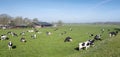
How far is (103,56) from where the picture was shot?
15203mm

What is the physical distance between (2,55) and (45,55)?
519 cm

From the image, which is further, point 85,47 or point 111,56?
point 85,47

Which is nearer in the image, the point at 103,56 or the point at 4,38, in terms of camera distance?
the point at 103,56

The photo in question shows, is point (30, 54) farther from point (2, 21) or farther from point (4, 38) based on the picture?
point (2, 21)

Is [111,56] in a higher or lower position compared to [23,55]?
higher

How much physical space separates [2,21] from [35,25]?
31.9m

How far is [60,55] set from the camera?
21.6 m

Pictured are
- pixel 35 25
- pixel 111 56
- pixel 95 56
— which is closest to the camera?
pixel 111 56

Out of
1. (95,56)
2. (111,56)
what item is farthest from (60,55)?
(111,56)

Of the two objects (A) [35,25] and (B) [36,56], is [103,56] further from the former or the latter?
(A) [35,25]

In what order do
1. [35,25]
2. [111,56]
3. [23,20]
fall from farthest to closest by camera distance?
[23,20], [35,25], [111,56]

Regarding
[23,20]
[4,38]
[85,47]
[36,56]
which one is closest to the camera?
[36,56]

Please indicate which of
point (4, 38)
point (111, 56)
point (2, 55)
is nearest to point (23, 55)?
point (2, 55)

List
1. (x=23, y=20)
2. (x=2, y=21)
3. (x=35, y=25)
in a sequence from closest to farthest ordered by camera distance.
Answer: (x=35, y=25) < (x=2, y=21) < (x=23, y=20)
